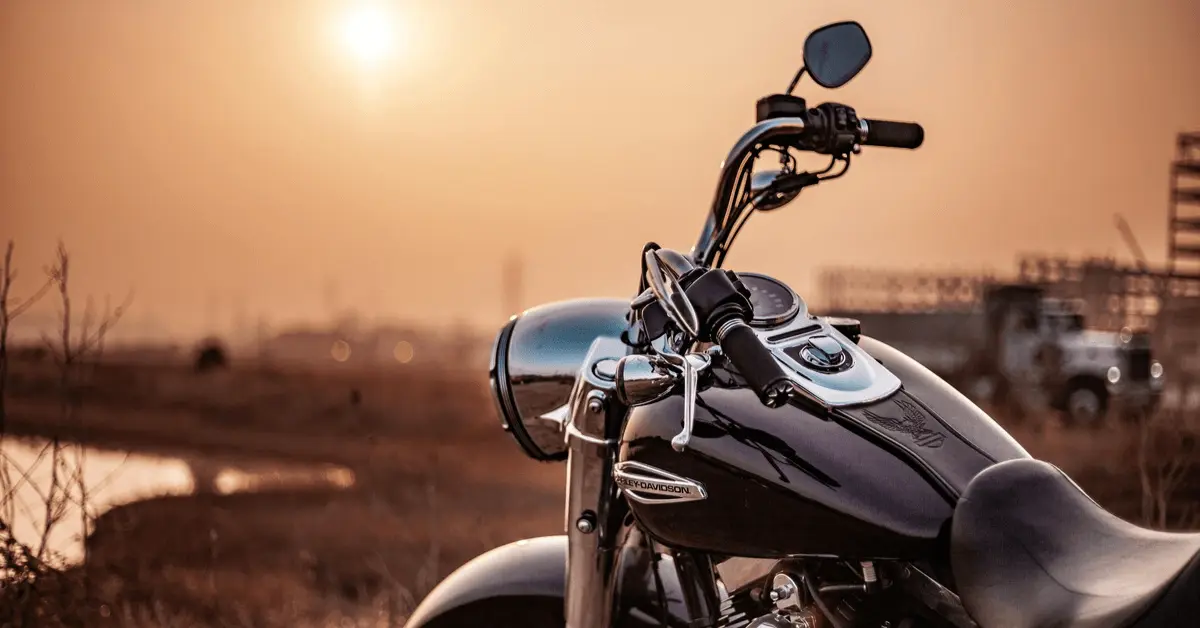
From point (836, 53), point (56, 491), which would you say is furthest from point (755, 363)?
point (56, 491)

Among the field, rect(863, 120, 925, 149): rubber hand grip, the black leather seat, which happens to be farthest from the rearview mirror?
the field

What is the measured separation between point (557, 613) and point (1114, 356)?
20475 millimetres

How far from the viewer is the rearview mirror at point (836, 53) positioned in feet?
7.05

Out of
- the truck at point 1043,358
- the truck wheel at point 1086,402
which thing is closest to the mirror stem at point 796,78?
the truck at point 1043,358

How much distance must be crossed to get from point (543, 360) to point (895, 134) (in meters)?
0.77

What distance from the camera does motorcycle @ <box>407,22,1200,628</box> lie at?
153cm

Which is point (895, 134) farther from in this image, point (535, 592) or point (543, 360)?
point (535, 592)

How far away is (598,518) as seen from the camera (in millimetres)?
2016

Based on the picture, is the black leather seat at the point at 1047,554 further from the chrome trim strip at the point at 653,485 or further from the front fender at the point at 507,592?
the front fender at the point at 507,592

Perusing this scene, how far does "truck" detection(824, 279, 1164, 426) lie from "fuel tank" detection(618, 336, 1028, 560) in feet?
59.0

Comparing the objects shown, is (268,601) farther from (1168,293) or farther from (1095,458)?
(1095,458)

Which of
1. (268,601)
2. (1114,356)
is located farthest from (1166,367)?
(268,601)

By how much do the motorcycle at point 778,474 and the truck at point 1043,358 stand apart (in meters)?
17.7

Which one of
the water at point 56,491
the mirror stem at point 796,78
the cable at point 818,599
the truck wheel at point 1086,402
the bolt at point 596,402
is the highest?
the mirror stem at point 796,78
